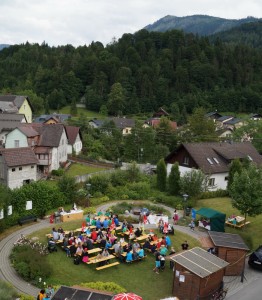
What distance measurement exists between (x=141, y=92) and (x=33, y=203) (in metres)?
107

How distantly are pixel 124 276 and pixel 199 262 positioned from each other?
4.67 m

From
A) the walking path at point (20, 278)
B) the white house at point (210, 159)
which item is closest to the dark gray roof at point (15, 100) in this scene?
the white house at point (210, 159)

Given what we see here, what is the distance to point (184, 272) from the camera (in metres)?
19.8

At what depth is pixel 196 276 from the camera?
19.3 meters

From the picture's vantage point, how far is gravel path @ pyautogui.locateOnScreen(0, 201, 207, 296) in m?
20.2

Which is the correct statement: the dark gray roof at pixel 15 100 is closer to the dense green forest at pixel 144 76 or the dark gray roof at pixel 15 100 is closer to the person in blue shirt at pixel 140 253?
the dense green forest at pixel 144 76

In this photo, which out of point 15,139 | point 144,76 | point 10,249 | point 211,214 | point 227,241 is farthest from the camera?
point 144,76

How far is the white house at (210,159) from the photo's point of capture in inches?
1718

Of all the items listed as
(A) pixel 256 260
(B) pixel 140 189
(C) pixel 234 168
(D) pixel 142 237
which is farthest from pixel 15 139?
(A) pixel 256 260

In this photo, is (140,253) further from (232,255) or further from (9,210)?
(9,210)

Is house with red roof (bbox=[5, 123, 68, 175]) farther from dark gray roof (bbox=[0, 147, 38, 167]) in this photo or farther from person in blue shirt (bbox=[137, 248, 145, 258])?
person in blue shirt (bbox=[137, 248, 145, 258])

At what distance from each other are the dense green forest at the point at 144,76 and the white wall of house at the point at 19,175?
7263cm

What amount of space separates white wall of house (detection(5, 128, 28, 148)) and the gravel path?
52.5ft

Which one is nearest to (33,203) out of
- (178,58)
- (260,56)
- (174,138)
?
(174,138)
